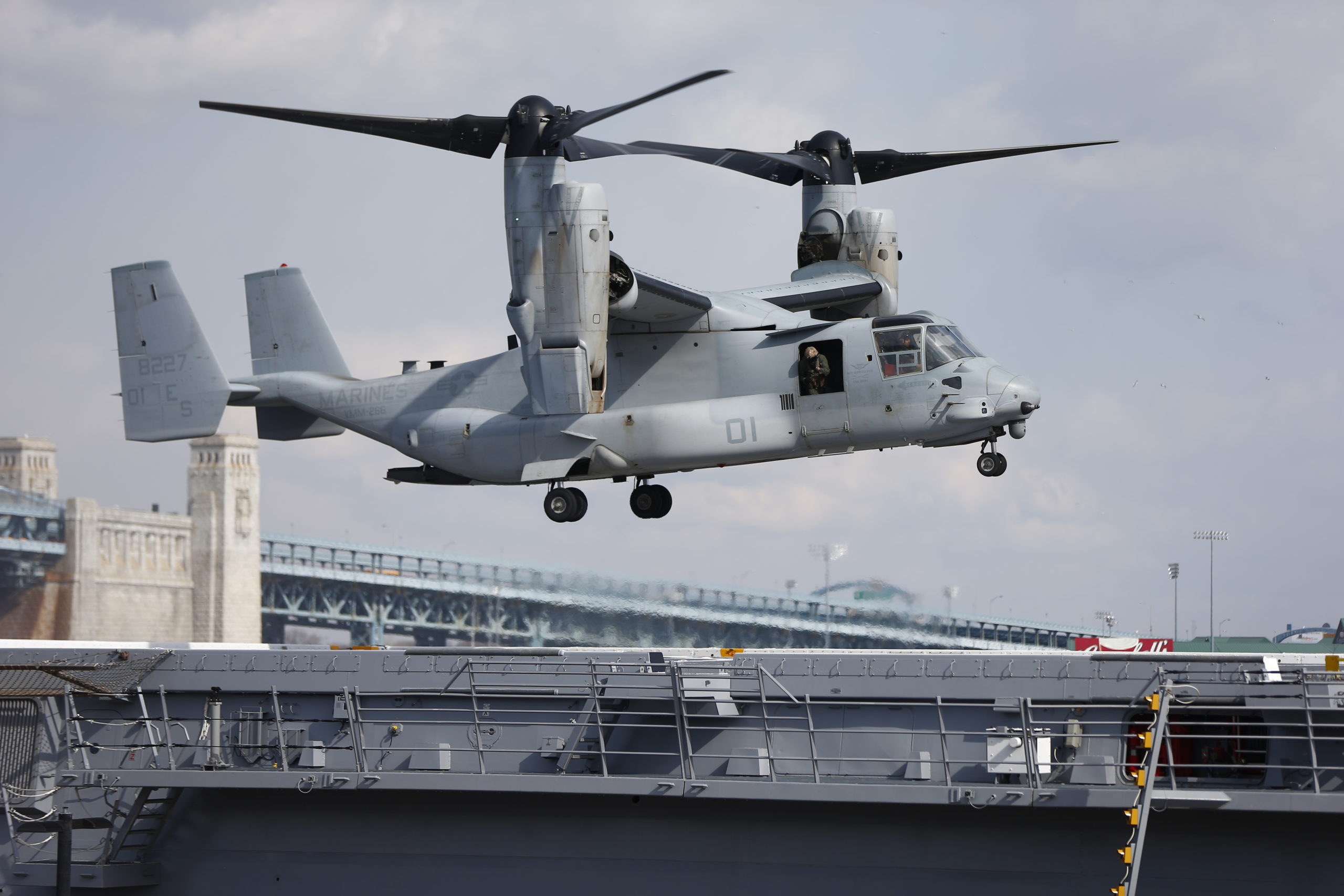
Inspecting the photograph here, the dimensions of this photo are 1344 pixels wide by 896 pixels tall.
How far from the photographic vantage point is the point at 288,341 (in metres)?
27.6

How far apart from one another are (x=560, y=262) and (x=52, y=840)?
32.1 feet

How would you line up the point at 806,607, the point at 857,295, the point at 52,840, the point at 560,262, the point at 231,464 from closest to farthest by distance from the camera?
the point at 52,840 < the point at 560,262 < the point at 857,295 < the point at 806,607 < the point at 231,464

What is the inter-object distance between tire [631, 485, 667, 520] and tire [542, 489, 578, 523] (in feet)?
4.71

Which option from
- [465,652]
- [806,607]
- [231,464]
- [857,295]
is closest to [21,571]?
[231,464]

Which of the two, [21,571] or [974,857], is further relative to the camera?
[21,571]

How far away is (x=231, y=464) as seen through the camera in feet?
304

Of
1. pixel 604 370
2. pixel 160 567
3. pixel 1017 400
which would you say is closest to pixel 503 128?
pixel 604 370

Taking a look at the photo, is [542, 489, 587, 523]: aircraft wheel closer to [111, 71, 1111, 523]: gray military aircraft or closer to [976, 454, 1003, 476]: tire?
[111, 71, 1111, 523]: gray military aircraft

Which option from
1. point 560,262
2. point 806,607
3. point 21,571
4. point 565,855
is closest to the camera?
point 565,855

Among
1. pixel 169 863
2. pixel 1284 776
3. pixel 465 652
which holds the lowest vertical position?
pixel 169 863

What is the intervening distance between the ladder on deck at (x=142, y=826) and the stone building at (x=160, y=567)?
61.2 metres

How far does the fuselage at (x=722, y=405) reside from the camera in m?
21.9

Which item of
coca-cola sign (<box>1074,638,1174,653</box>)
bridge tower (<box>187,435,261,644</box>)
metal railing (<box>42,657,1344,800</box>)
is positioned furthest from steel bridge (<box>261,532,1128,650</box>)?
bridge tower (<box>187,435,261,644</box>)

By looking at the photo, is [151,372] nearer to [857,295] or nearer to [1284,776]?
[857,295]
